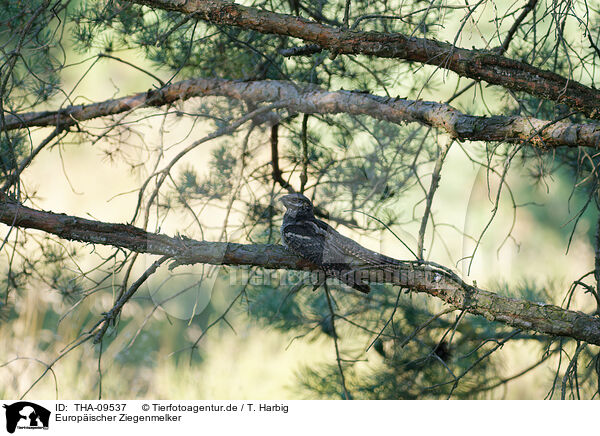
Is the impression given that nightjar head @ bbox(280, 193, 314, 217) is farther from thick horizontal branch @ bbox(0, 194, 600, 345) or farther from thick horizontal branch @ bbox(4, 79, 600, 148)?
thick horizontal branch @ bbox(0, 194, 600, 345)

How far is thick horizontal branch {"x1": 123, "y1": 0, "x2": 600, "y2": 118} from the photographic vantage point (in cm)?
163

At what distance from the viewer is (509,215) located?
381 centimetres

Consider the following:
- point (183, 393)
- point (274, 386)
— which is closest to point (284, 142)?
point (274, 386)

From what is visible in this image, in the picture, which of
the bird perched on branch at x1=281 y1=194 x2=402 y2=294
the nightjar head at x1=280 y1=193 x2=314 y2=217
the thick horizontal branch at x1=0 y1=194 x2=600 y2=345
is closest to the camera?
the thick horizontal branch at x1=0 y1=194 x2=600 y2=345

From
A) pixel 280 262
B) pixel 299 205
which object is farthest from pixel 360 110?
pixel 280 262

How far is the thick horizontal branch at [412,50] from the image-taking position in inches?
64.2

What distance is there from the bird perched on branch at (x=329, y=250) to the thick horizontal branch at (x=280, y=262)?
12 centimetres
